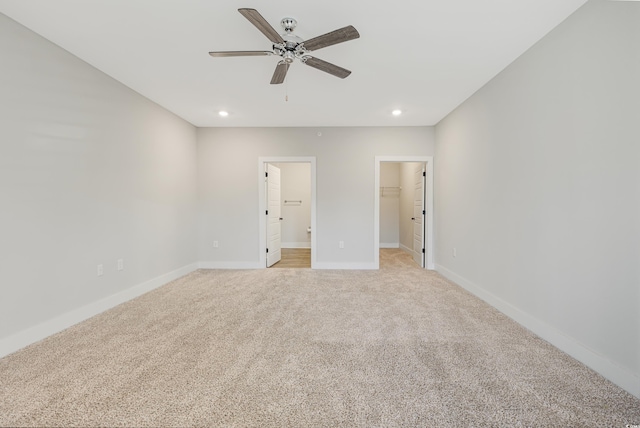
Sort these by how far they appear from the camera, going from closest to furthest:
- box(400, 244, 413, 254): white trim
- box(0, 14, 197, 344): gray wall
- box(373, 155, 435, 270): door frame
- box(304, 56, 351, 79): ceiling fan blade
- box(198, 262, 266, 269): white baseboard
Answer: box(0, 14, 197, 344): gray wall
box(304, 56, 351, 79): ceiling fan blade
box(373, 155, 435, 270): door frame
box(198, 262, 266, 269): white baseboard
box(400, 244, 413, 254): white trim

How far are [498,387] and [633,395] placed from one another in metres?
0.74

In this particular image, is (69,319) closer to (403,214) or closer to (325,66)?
(325,66)

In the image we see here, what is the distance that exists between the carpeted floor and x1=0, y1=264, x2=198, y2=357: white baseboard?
90mm

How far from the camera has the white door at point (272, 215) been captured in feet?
16.7

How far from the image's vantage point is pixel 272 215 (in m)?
5.30

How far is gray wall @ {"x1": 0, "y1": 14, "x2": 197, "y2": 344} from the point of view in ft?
6.91

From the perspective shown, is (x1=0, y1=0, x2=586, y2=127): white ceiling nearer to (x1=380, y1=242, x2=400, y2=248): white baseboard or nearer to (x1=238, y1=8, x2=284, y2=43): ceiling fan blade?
(x1=238, y1=8, x2=284, y2=43): ceiling fan blade

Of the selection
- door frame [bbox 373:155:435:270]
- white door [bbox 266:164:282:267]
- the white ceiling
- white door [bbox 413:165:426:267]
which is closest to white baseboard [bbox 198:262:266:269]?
white door [bbox 266:164:282:267]

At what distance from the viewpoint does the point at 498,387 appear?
1646mm

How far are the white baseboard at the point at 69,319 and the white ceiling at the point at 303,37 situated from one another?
2.50 meters

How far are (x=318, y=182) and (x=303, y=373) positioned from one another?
350cm

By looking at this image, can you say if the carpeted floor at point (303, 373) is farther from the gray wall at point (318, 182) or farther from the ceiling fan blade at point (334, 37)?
the ceiling fan blade at point (334, 37)

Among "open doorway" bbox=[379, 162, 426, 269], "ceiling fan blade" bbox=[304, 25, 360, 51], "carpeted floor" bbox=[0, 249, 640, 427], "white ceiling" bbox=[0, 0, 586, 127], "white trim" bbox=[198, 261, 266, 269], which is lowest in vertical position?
"carpeted floor" bbox=[0, 249, 640, 427]

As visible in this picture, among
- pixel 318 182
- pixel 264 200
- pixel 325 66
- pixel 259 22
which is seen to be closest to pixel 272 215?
pixel 264 200
